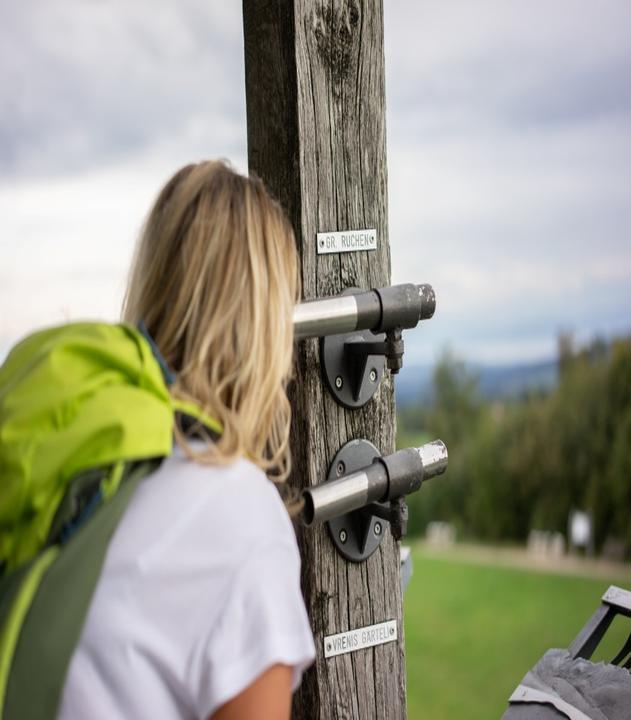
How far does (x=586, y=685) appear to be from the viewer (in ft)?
4.58

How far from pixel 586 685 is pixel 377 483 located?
48 centimetres

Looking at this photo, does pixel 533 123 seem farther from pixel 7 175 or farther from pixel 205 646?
pixel 205 646

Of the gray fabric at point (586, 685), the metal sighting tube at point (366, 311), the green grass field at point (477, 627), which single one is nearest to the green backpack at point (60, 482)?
the metal sighting tube at point (366, 311)

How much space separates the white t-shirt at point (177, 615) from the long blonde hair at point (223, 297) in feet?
0.36

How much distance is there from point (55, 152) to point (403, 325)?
877cm

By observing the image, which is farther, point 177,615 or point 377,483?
point 377,483

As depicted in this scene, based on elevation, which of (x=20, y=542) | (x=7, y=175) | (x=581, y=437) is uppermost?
(x=7, y=175)

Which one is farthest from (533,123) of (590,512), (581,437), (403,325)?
(403,325)

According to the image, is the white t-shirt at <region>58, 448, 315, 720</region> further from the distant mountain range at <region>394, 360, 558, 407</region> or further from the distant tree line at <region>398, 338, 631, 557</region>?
the distant tree line at <region>398, 338, 631, 557</region>

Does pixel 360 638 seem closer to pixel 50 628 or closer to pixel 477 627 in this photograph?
pixel 50 628

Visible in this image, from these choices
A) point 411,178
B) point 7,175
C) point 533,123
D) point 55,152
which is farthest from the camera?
point 533,123

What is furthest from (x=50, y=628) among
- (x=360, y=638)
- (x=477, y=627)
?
(x=477, y=627)

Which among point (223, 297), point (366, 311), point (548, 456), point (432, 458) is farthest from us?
point (548, 456)

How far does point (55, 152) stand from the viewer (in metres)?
9.34
